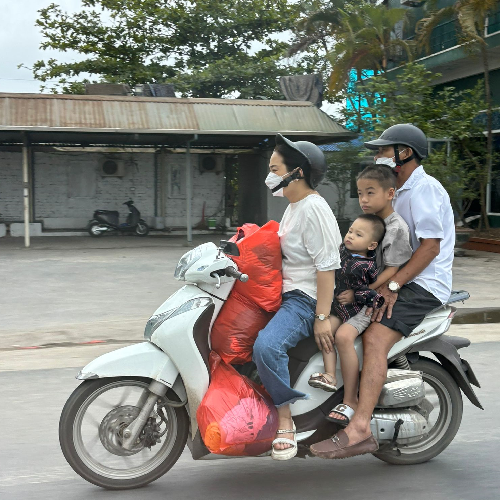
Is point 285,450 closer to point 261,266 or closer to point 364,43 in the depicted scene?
point 261,266

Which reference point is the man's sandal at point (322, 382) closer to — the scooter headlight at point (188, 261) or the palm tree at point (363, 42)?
the scooter headlight at point (188, 261)

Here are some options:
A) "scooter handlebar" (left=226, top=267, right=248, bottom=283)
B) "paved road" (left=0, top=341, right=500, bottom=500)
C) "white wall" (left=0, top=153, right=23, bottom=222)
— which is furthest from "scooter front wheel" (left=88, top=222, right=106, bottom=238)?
"scooter handlebar" (left=226, top=267, right=248, bottom=283)

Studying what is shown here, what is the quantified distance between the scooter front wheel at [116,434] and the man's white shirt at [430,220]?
4.75 ft

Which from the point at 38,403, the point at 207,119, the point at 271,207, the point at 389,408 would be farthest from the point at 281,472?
the point at 271,207

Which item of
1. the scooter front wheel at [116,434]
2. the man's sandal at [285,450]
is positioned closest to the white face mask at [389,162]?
the man's sandal at [285,450]

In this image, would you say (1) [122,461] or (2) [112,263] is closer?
(1) [122,461]

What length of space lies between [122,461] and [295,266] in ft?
4.24

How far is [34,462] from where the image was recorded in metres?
4.10

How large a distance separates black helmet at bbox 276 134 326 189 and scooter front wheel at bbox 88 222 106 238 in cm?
1933

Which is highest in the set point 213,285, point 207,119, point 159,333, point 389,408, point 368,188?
point 207,119

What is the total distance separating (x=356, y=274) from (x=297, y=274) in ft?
0.96

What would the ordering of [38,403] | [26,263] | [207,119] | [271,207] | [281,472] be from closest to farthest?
[281,472], [38,403], [26,263], [207,119], [271,207]

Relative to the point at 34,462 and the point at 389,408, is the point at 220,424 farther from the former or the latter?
the point at 34,462

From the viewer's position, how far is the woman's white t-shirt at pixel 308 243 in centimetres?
354
